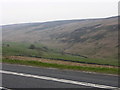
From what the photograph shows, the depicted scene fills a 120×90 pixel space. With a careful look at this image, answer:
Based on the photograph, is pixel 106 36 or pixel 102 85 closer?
pixel 102 85

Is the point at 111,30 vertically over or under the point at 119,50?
over

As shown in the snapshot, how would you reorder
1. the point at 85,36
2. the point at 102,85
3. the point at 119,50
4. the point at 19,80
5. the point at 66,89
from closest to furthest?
1. the point at 66,89
2. the point at 102,85
3. the point at 19,80
4. the point at 119,50
5. the point at 85,36

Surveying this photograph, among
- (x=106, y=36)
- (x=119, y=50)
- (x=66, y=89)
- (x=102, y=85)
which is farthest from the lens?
(x=106, y=36)

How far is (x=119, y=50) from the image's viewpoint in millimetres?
86438

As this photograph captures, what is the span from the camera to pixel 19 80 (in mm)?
9305

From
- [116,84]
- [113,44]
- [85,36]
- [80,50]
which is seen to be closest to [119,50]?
[113,44]

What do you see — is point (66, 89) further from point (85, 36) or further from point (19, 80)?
point (85, 36)

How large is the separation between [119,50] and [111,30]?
107ft

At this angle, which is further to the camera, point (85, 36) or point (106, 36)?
point (85, 36)

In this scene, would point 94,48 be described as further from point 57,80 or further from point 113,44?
point 57,80

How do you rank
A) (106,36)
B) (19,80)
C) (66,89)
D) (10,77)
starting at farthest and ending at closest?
(106,36) < (10,77) < (19,80) < (66,89)

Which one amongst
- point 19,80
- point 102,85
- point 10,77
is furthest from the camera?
point 10,77

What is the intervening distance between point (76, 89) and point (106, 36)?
10586 cm

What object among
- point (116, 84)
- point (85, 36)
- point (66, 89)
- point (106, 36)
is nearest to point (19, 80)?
point (66, 89)
